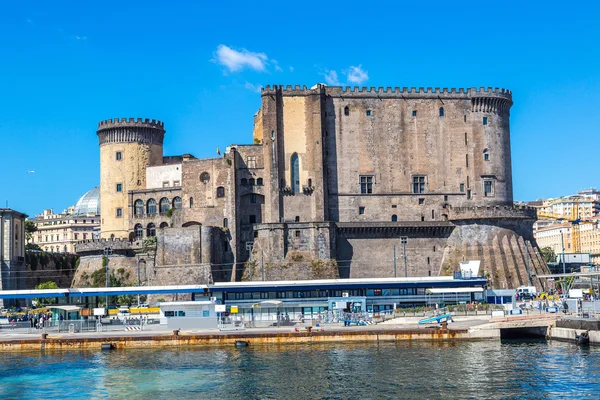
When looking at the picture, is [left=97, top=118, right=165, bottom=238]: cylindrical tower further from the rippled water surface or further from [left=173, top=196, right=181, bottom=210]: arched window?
the rippled water surface

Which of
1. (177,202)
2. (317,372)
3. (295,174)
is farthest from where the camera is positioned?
(177,202)

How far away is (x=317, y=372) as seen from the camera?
50.1 m

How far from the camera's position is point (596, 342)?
58375 mm

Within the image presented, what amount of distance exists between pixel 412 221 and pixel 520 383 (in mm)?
51195

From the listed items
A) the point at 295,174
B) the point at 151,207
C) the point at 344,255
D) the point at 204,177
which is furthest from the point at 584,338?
the point at 151,207

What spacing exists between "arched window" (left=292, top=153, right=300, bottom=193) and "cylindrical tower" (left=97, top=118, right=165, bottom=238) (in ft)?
74.7

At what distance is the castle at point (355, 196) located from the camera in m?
91.6

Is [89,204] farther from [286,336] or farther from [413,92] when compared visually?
[286,336]

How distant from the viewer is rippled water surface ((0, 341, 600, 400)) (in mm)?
44438

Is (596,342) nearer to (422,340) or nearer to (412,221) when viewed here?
(422,340)

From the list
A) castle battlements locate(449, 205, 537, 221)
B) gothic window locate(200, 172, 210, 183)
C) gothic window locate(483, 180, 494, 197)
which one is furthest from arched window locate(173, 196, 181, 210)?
gothic window locate(483, 180, 494, 197)

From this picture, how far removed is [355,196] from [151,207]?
2579 cm

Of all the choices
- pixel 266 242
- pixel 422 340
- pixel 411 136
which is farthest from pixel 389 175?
pixel 422 340

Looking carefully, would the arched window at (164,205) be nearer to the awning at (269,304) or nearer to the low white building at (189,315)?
the low white building at (189,315)
